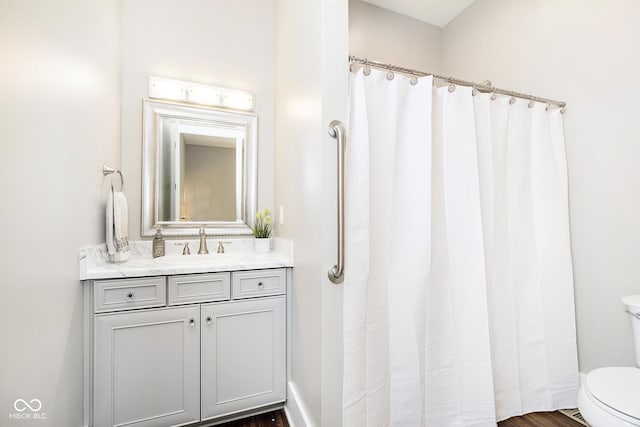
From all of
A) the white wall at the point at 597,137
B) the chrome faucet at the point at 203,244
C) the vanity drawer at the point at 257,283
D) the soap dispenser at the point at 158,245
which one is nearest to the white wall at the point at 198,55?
the soap dispenser at the point at 158,245

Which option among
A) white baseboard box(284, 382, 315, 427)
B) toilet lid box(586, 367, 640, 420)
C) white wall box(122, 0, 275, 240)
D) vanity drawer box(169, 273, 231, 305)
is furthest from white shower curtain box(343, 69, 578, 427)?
white wall box(122, 0, 275, 240)

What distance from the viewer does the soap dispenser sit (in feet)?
5.93

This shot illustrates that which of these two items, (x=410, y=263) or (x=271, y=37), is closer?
(x=410, y=263)

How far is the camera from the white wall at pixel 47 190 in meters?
0.89

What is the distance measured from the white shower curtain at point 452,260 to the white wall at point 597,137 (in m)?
0.10

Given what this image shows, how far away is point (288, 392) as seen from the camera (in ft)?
5.34

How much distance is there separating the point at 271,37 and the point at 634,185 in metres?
2.57

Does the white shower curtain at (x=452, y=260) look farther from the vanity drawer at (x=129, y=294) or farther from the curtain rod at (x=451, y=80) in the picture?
the vanity drawer at (x=129, y=294)

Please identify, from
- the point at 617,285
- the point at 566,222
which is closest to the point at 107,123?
the point at 566,222

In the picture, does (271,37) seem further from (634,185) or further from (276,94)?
(634,185)

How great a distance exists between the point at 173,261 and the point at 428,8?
2.93m

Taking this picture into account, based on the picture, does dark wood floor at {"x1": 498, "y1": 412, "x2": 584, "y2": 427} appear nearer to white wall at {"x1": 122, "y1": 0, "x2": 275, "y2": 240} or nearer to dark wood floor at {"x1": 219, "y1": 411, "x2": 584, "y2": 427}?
dark wood floor at {"x1": 219, "y1": 411, "x2": 584, "y2": 427}

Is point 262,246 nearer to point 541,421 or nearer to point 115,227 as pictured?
point 115,227

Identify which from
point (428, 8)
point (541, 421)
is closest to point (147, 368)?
point (541, 421)
